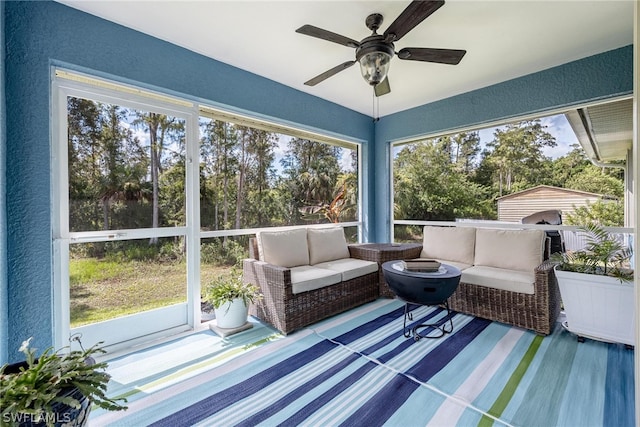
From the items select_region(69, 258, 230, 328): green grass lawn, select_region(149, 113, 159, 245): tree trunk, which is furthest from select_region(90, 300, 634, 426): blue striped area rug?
select_region(149, 113, 159, 245): tree trunk

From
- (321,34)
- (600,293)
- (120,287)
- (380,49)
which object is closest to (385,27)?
(380,49)

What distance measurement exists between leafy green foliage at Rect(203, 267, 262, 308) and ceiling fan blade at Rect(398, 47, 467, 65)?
8.20 feet

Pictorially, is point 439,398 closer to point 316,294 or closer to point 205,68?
point 316,294

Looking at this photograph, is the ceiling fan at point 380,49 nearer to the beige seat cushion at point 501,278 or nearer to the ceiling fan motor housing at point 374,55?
the ceiling fan motor housing at point 374,55

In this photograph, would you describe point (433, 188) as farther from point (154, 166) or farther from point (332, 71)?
point (154, 166)

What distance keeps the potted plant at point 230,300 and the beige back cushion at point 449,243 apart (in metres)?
2.35

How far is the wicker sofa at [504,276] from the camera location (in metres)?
2.56

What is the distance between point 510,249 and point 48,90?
4440 millimetres

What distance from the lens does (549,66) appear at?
120 inches

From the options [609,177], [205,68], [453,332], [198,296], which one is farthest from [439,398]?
[205,68]

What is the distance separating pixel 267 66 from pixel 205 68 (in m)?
0.64

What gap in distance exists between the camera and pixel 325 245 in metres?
3.59

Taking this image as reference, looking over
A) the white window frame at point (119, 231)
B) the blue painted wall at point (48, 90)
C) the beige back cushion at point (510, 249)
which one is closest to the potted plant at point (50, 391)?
the blue painted wall at point (48, 90)

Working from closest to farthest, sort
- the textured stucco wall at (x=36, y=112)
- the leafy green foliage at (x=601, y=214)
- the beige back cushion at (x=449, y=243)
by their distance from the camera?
the textured stucco wall at (x=36, y=112) < the leafy green foliage at (x=601, y=214) < the beige back cushion at (x=449, y=243)
